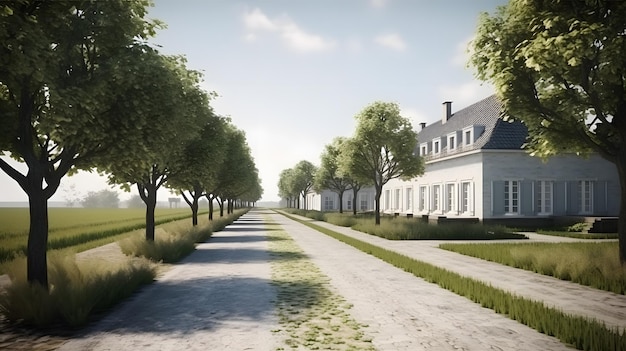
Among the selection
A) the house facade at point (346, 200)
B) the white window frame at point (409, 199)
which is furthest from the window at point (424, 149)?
the house facade at point (346, 200)

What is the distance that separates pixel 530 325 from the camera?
7.48 metres

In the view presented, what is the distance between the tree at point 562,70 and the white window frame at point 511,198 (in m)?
19.6

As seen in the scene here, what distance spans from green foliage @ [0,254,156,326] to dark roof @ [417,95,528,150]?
1043 inches

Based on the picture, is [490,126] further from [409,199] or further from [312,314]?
[312,314]

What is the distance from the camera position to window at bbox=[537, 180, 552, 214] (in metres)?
34.2

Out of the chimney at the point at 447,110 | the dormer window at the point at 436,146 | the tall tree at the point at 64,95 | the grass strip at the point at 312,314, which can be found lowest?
the grass strip at the point at 312,314

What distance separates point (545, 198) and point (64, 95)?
1332 inches

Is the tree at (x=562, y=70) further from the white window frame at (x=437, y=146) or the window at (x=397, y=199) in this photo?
the window at (x=397, y=199)

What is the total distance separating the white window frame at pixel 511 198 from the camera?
3369cm

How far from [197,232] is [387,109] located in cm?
1623

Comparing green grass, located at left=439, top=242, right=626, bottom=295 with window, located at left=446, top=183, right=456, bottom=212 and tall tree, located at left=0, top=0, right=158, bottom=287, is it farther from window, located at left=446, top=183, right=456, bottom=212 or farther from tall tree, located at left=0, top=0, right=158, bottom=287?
window, located at left=446, top=183, right=456, bottom=212

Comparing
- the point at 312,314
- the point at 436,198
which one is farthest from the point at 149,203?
the point at 436,198

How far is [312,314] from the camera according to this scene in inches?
322

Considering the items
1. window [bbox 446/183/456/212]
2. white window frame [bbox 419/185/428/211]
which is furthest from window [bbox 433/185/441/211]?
white window frame [bbox 419/185/428/211]
